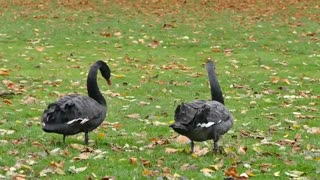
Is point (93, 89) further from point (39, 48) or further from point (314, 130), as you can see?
point (39, 48)

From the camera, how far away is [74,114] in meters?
8.92

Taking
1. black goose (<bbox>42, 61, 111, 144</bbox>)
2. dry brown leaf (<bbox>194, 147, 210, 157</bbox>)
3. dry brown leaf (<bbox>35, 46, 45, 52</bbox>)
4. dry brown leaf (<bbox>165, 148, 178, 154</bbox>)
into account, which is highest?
black goose (<bbox>42, 61, 111, 144</bbox>)

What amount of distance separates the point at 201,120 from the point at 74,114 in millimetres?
1909

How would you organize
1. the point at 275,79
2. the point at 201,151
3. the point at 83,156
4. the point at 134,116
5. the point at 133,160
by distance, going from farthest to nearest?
the point at 275,79 → the point at 134,116 → the point at 201,151 → the point at 83,156 → the point at 133,160

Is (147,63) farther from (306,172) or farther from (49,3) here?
(49,3)

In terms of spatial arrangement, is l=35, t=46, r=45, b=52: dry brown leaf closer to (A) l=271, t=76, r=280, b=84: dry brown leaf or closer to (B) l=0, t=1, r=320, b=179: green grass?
(B) l=0, t=1, r=320, b=179: green grass

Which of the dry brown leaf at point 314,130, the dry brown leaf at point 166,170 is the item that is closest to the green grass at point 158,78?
the dry brown leaf at point 166,170

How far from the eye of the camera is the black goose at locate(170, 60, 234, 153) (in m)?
8.32

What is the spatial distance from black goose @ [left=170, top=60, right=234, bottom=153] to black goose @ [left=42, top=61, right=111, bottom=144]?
1.41 m

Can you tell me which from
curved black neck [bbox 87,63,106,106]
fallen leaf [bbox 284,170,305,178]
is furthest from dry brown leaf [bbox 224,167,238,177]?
curved black neck [bbox 87,63,106,106]

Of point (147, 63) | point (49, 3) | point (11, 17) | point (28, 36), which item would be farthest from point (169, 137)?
point (49, 3)

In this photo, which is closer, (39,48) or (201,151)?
(201,151)

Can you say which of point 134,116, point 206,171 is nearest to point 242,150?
point 206,171

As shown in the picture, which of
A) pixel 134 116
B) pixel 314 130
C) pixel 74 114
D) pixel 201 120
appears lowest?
pixel 134 116
